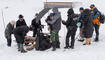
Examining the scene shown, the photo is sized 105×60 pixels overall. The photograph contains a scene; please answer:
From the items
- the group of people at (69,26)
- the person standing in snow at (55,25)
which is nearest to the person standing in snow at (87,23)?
the group of people at (69,26)

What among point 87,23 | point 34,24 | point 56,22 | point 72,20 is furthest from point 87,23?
point 34,24

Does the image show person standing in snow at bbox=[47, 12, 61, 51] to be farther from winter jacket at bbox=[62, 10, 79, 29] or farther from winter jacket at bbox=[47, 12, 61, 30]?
winter jacket at bbox=[62, 10, 79, 29]

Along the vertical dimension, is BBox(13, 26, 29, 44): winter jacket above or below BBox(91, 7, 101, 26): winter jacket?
below

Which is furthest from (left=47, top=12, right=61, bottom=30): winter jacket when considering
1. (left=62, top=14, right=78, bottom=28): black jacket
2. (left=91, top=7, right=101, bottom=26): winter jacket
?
(left=91, top=7, right=101, bottom=26): winter jacket

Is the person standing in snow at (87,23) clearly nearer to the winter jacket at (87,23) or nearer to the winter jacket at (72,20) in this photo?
the winter jacket at (87,23)

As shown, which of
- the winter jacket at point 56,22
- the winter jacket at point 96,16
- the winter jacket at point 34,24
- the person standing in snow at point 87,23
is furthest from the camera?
the winter jacket at point 34,24

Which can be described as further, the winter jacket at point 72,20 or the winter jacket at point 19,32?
the winter jacket at point 19,32

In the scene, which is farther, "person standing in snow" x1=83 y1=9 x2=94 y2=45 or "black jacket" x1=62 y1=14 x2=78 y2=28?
"person standing in snow" x1=83 y1=9 x2=94 y2=45

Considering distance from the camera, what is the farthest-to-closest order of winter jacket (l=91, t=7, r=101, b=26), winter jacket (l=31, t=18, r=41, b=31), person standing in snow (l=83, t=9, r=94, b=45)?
winter jacket (l=31, t=18, r=41, b=31) < winter jacket (l=91, t=7, r=101, b=26) < person standing in snow (l=83, t=9, r=94, b=45)

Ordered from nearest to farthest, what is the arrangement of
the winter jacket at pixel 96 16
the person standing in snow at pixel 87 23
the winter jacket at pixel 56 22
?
1. the winter jacket at pixel 56 22
2. the person standing in snow at pixel 87 23
3. the winter jacket at pixel 96 16

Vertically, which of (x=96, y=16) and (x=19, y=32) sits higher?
(x=96, y=16)

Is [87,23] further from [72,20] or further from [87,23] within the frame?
[72,20]

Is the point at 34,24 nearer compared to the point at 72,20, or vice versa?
the point at 72,20

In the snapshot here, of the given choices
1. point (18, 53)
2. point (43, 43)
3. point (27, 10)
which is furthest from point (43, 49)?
point (27, 10)
